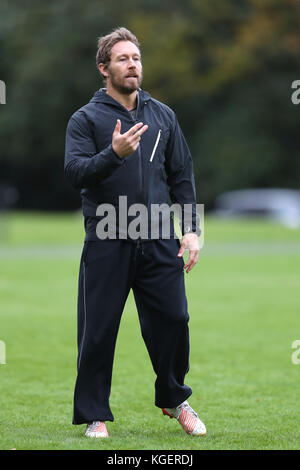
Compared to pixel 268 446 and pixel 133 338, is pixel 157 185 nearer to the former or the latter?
pixel 268 446

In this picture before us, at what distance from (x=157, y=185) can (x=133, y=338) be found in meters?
4.82

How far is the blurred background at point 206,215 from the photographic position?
6535 millimetres

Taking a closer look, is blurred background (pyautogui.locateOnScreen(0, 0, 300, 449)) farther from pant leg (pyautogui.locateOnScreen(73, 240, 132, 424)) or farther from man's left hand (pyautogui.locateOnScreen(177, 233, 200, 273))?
man's left hand (pyautogui.locateOnScreen(177, 233, 200, 273))

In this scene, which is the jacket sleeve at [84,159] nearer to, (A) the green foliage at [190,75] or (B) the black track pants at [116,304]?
(B) the black track pants at [116,304]

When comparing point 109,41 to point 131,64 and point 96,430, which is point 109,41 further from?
point 96,430

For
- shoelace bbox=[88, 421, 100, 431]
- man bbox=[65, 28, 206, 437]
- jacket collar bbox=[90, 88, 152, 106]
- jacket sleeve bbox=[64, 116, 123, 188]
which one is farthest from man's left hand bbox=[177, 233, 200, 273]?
shoelace bbox=[88, 421, 100, 431]

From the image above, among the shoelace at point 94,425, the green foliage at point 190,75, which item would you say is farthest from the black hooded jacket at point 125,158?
the green foliage at point 190,75

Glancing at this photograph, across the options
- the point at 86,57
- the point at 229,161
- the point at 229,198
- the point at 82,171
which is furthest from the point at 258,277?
the point at 86,57

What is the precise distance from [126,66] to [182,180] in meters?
0.76

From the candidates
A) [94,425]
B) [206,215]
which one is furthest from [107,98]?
[206,215]

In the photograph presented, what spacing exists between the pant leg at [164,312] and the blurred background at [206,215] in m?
0.35

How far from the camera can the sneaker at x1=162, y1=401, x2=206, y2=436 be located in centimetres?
545
